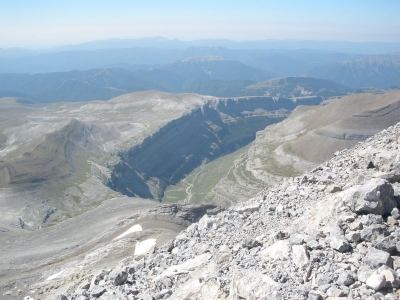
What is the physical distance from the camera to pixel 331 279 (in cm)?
1173

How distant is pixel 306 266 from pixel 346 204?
3.87 meters

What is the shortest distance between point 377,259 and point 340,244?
4.55 feet

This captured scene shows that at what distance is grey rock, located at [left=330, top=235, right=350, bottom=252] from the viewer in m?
12.9

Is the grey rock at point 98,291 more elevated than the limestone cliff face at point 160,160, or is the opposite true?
the grey rock at point 98,291

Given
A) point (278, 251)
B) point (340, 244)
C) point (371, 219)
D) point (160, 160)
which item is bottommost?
Result: point (160, 160)

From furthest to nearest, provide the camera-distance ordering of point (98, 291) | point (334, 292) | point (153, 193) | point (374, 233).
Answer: point (153, 193), point (98, 291), point (374, 233), point (334, 292)

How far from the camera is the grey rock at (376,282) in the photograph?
10766 mm

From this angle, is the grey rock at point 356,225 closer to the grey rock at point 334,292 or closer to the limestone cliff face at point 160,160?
the grey rock at point 334,292

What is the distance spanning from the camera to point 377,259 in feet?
38.6

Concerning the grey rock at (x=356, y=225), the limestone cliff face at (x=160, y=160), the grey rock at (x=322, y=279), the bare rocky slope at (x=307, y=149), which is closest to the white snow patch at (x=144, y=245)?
the grey rock at (x=356, y=225)

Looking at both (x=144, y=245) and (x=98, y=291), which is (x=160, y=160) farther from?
(x=98, y=291)

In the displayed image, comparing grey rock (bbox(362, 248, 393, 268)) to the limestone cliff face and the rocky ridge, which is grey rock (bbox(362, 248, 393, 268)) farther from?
the limestone cliff face

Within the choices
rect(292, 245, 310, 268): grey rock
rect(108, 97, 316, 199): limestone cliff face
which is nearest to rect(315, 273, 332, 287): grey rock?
rect(292, 245, 310, 268): grey rock

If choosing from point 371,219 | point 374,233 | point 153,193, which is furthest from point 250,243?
point 153,193
